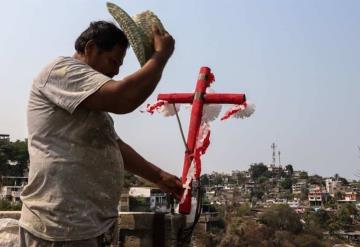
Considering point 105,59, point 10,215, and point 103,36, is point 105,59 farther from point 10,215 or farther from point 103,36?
point 10,215

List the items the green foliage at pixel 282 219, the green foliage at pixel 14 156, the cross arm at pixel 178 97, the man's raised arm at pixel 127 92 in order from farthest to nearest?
the green foliage at pixel 282 219
the green foliage at pixel 14 156
the cross arm at pixel 178 97
the man's raised arm at pixel 127 92

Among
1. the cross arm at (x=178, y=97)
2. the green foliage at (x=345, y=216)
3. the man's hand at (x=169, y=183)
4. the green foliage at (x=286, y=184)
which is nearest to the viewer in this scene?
the man's hand at (x=169, y=183)

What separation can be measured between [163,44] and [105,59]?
233 millimetres

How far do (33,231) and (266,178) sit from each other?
122 m

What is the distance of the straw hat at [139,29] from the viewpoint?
182cm

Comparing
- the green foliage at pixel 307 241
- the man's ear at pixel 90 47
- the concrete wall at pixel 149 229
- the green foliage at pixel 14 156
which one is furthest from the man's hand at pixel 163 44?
the green foliage at pixel 14 156

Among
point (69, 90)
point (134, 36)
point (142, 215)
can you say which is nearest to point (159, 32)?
point (134, 36)

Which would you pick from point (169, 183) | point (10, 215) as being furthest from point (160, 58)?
point (10, 215)

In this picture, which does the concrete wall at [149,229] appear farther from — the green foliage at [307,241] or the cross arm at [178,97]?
the green foliage at [307,241]

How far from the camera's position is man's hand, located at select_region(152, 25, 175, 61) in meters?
1.74

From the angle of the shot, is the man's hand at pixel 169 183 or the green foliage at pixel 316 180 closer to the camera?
the man's hand at pixel 169 183

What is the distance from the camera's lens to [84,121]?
67.6 inches

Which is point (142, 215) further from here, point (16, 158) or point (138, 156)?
point (16, 158)

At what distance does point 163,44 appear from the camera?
1772 mm
